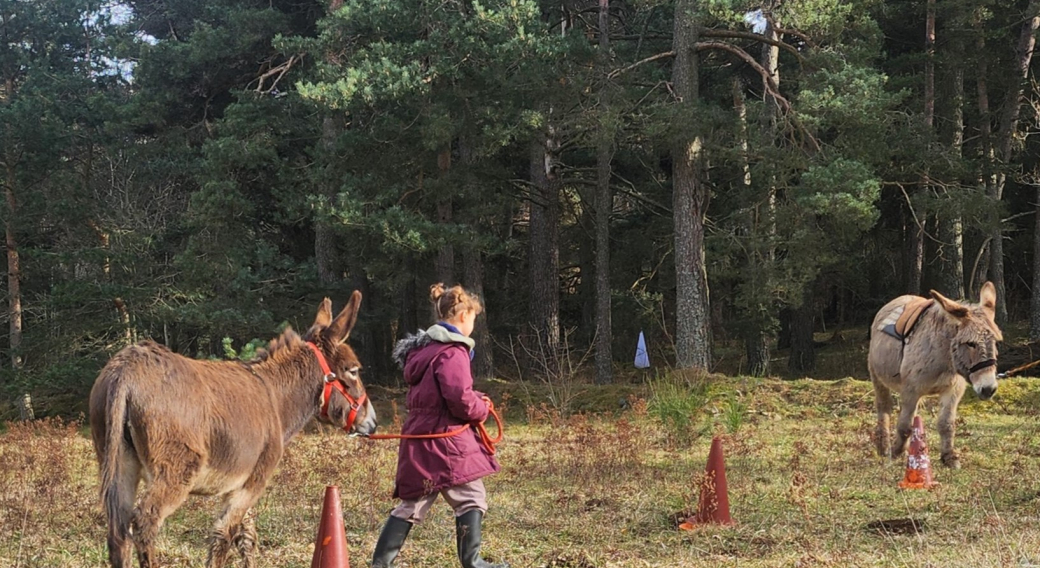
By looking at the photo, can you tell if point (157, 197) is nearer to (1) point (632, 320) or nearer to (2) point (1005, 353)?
(1) point (632, 320)

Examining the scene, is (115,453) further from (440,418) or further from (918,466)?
(918,466)

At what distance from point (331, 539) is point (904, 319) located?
6214mm

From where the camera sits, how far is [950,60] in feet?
64.7

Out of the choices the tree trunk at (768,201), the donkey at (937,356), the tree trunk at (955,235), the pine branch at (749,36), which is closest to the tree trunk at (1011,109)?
the tree trunk at (955,235)

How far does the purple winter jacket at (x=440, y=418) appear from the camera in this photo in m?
4.46

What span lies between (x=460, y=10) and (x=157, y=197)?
28.8ft

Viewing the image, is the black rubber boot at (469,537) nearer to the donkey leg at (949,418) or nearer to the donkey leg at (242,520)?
the donkey leg at (242,520)

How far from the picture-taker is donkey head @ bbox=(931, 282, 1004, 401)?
714 centimetres

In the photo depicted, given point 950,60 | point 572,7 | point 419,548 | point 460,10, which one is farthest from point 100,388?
point 950,60

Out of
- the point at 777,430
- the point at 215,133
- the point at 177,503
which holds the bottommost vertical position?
the point at 777,430

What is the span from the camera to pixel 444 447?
14.8ft

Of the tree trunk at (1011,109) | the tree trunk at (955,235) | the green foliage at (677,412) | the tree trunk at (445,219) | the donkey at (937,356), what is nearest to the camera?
the donkey at (937,356)

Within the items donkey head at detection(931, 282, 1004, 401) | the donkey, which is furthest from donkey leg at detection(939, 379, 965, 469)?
donkey head at detection(931, 282, 1004, 401)

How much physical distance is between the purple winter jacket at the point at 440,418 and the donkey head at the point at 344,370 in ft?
2.21
